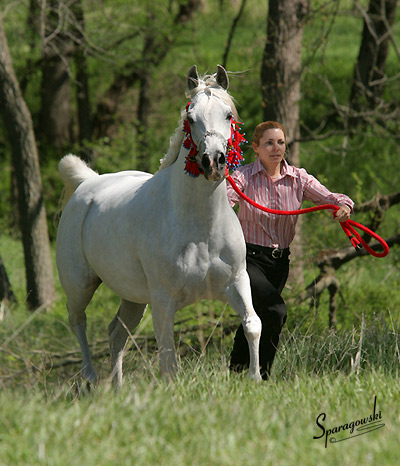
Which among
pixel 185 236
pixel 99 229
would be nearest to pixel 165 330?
pixel 185 236

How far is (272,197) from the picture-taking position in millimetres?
4781

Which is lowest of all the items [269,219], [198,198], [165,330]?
[165,330]

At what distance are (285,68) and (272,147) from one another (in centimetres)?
371

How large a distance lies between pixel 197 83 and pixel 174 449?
7.31 feet

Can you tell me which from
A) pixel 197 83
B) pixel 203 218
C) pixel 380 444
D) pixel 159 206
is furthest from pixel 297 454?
→ pixel 197 83

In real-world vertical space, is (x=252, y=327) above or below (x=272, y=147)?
below

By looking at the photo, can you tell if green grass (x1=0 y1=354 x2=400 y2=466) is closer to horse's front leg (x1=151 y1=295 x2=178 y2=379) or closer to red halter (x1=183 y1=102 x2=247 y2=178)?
horse's front leg (x1=151 y1=295 x2=178 y2=379)

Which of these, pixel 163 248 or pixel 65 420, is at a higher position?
pixel 163 248

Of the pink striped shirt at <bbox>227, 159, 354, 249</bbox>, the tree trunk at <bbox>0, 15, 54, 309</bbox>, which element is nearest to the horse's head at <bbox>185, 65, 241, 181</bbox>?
the pink striped shirt at <bbox>227, 159, 354, 249</bbox>

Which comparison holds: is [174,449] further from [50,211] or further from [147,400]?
[50,211]

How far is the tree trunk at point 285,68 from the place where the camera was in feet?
26.2

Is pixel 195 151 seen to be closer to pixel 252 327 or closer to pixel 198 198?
pixel 198 198

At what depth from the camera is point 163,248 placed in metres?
4.18

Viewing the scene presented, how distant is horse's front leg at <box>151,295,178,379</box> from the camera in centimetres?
424
